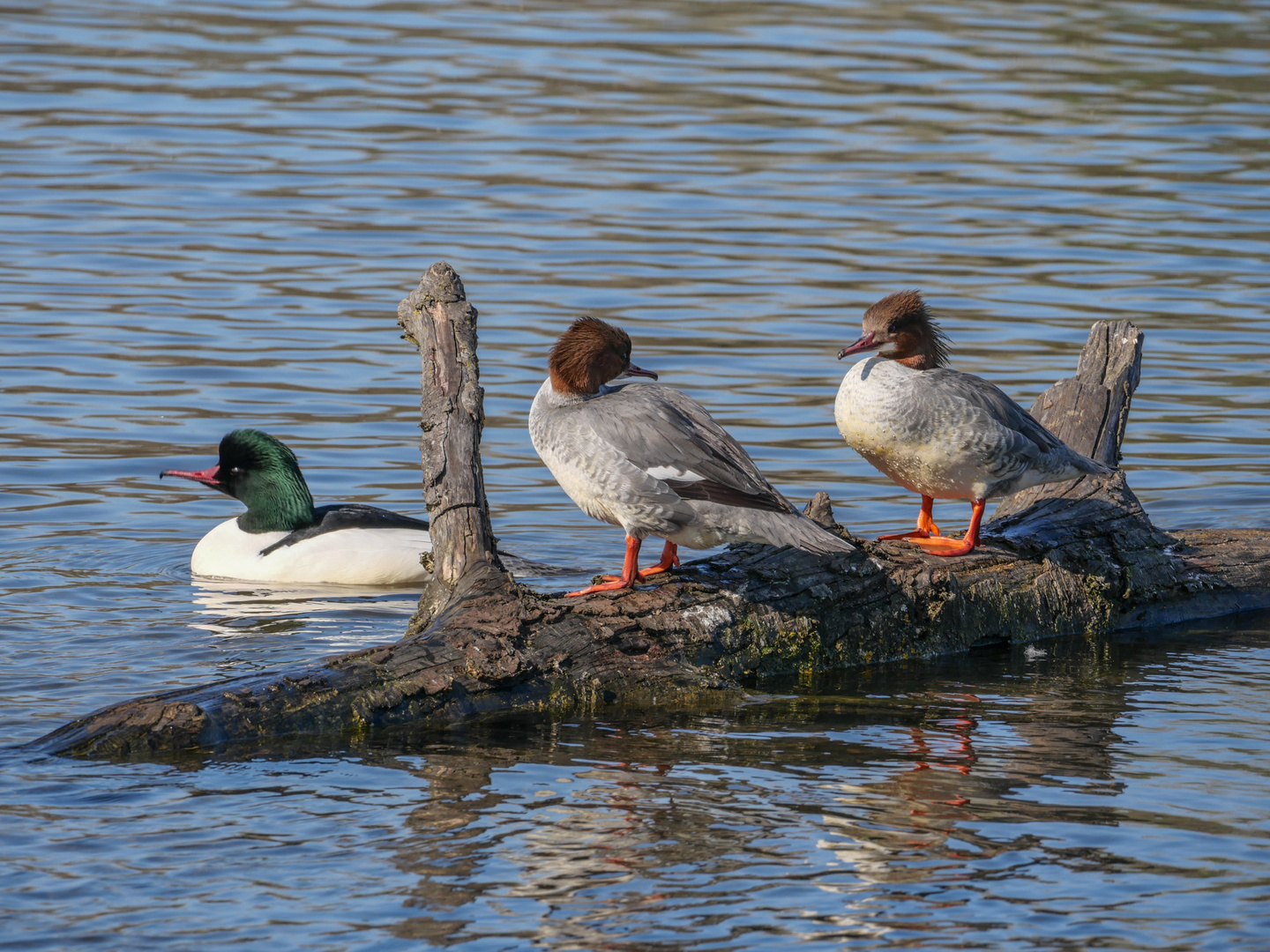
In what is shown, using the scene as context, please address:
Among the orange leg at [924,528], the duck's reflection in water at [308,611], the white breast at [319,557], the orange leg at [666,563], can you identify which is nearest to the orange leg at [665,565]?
the orange leg at [666,563]

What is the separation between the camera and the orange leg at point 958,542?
25.1ft

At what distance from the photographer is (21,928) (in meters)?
4.81

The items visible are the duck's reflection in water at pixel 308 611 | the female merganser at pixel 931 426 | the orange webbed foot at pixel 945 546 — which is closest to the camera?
the female merganser at pixel 931 426

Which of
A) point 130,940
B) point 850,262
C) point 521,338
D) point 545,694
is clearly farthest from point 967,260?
point 130,940

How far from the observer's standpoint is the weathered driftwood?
240 inches

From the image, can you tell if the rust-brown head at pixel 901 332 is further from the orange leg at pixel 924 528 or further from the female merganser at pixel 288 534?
the female merganser at pixel 288 534

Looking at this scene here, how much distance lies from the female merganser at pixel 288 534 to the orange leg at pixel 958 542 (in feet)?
9.46

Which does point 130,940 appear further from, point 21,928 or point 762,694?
point 762,694

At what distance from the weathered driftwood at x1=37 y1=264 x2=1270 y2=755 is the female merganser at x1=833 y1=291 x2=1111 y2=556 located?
319 millimetres

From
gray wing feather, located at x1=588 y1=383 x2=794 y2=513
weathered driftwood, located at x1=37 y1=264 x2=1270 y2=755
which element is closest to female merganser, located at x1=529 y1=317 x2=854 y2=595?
gray wing feather, located at x1=588 y1=383 x2=794 y2=513

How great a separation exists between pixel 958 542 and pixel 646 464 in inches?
72.6

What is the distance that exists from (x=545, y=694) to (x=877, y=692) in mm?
1508

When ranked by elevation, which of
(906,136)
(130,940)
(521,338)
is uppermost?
(906,136)

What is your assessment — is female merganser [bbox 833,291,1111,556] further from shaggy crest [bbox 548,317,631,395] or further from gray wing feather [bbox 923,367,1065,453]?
shaggy crest [bbox 548,317,631,395]
